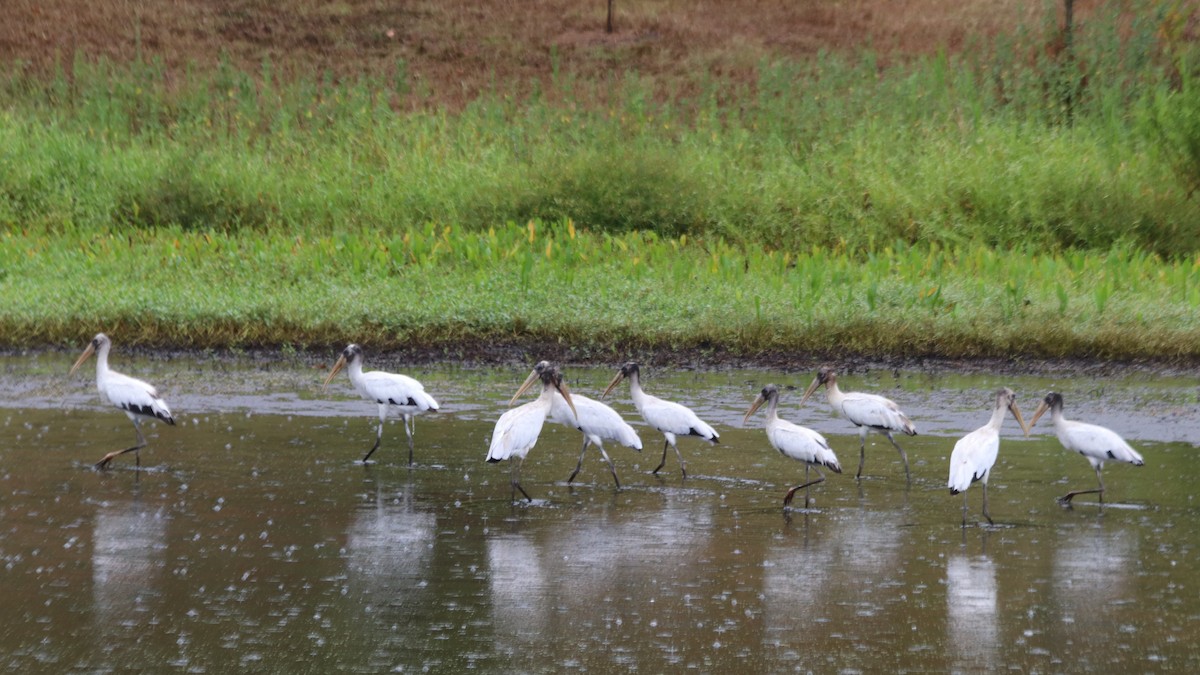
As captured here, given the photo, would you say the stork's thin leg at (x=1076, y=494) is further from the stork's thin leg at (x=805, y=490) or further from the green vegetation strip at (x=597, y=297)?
the green vegetation strip at (x=597, y=297)

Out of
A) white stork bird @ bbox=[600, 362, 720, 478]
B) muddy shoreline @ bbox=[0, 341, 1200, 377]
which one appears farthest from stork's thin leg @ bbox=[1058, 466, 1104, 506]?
muddy shoreline @ bbox=[0, 341, 1200, 377]

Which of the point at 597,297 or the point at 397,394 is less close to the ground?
the point at 597,297

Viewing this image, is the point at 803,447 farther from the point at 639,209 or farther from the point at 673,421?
the point at 639,209

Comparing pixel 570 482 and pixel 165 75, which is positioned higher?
pixel 165 75

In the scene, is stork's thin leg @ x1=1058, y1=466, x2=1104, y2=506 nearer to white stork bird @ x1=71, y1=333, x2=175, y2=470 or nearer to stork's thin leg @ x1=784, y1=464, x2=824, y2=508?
stork's thin leg @ x1=784, y1=464, x2=824, y2=508

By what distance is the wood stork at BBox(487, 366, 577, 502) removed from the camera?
9.38 meters

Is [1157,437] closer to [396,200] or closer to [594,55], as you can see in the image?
[396,200]

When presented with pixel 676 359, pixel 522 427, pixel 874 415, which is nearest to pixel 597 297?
pixel 676 359

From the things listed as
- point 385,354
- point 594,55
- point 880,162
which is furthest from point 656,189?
point 594,55

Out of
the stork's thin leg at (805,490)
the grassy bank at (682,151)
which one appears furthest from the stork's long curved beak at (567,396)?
the grassy bank at (682,151)

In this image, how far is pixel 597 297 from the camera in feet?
54.8

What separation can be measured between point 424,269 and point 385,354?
3.25 metres

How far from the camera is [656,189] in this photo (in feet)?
70.0

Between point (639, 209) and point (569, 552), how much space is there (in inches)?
526
